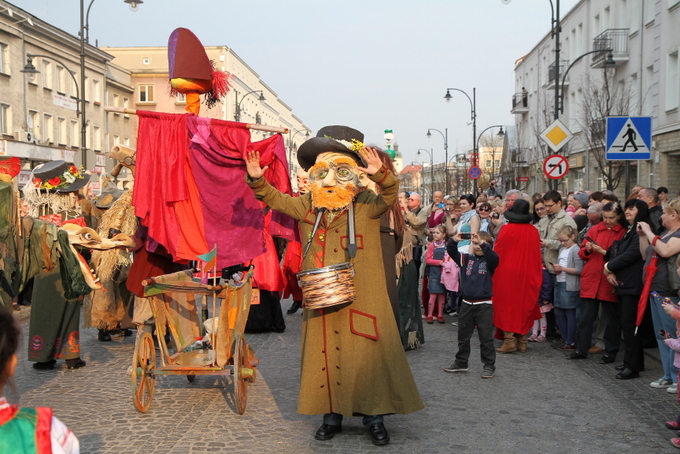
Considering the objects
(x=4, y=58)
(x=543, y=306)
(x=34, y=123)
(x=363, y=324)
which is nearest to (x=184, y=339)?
(x=363, y=324)

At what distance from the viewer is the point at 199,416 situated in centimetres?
606

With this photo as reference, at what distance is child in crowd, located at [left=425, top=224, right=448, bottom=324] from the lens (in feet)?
37.3

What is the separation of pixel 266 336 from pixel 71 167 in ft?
11.3

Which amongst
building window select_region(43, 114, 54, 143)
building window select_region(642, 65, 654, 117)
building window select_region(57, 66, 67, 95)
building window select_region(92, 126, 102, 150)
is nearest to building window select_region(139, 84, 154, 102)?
building window select_region(92, 126, 102, 150)

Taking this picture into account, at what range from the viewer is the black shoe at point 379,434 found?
209 inches

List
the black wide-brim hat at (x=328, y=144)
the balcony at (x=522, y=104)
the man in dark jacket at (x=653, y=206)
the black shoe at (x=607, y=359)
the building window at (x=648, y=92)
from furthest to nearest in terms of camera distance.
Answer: the balcony at (x=522, y=104) < the building window at (x=648, y=92) < the man in dark jacket at (x=653, y=206) < the black shoe at (x=607, y=359) < the black wide-brim hat at (x=328, y=144)

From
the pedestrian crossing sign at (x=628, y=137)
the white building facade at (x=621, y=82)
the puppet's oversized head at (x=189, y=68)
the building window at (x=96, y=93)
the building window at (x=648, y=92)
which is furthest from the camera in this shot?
the building window at (x=96, y=93)

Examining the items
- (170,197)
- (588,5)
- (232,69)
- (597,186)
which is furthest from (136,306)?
(232,69)

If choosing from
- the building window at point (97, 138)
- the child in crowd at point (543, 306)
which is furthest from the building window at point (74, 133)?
the child in crowd at point (543, 306)

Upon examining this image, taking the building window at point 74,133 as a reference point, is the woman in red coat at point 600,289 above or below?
below

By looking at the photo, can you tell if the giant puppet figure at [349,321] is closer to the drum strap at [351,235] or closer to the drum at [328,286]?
the drum strap at [351,235]

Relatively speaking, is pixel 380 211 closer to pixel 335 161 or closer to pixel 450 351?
pixel 335 161

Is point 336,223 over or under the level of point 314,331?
over

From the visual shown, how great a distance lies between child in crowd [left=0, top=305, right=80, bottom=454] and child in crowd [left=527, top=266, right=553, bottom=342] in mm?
7929
